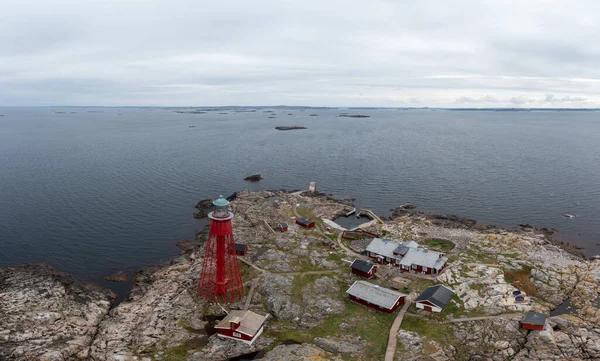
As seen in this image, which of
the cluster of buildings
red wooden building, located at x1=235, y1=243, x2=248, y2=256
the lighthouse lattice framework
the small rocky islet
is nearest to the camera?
the small rocky islet

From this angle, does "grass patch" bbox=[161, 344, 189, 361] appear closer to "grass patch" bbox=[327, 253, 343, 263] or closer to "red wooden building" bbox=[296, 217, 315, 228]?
"grass patch" bbox=[327, 253, 343, 263]

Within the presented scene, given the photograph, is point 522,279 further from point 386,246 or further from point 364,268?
point 364,268

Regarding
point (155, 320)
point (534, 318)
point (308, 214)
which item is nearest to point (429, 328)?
point (534, 318)

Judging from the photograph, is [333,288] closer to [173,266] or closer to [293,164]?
[173,266]

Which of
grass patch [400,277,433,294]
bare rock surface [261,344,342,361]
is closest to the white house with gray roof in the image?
grass patch [400,277,433,294]

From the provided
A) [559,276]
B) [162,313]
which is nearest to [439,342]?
[559,276]

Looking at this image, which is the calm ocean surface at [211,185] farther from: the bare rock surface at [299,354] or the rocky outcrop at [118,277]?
the bare rock surface at [299,354]

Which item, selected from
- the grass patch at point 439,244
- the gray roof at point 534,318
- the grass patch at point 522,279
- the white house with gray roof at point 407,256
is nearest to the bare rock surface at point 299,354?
the gray roof at point 534,318

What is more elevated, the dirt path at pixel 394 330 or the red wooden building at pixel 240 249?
the red wooden building at pixel 240 249
